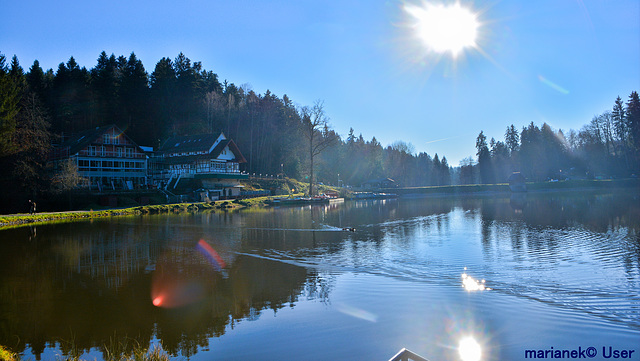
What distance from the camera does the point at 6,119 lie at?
35.3 metres

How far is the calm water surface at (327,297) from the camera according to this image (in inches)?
264

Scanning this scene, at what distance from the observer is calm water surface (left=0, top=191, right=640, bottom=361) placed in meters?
6.70

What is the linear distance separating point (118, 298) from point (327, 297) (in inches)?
228

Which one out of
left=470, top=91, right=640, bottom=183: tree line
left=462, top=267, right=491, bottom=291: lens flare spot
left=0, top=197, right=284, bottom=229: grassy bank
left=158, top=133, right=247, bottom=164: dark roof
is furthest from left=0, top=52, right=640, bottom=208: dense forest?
left=462, top=267, right=491, bottom=291: lens flare spot

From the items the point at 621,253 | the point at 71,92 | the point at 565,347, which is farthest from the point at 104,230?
the point at 71,92

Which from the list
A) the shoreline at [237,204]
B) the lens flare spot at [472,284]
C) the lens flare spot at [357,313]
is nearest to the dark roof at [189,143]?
the shoreline at [237,204]

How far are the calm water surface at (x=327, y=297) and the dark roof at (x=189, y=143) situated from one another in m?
43.5

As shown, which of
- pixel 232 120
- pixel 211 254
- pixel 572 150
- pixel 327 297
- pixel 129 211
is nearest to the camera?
pixel 327 297

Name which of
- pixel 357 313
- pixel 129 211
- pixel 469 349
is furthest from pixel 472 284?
pixel 129 211

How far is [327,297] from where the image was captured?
9461 millimetres

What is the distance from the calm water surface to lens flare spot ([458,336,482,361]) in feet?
0.33

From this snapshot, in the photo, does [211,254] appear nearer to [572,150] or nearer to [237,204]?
[237,204]

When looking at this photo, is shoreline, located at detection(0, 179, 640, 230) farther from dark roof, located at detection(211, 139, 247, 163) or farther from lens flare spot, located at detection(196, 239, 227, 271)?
lens flare spot, located at detection(196, 239, 227, 271)

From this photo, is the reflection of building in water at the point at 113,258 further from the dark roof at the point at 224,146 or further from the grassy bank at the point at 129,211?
the dark roof at the point at 224,146
